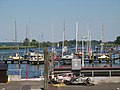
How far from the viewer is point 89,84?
23562 millimetres

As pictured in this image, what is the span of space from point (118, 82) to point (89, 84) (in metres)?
2.76

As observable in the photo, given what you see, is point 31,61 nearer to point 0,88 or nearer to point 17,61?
point 17,61

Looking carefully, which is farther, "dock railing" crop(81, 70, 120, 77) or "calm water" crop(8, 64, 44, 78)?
"calm water" crop(8, 64, 44, 78)

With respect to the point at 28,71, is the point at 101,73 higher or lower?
higher

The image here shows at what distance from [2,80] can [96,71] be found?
8803 mm

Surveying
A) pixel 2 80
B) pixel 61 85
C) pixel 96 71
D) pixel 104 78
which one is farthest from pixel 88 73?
pixel 2 80

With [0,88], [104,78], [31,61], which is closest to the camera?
[0,88]

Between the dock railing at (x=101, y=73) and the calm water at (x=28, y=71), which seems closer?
the dock railing at (x=101, y=73)

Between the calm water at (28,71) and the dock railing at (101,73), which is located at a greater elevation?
the dock railing at (101,73)

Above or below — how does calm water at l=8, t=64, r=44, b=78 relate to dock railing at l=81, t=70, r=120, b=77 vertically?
below

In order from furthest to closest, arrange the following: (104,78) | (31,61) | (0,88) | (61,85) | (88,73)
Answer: (31,61)
(88,73)
(104,78)
(61,85)
(0,88)

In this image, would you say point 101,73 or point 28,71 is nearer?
point 101,73

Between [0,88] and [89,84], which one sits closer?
[0,88]

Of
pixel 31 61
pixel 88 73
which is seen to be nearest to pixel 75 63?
pixel 88 73
